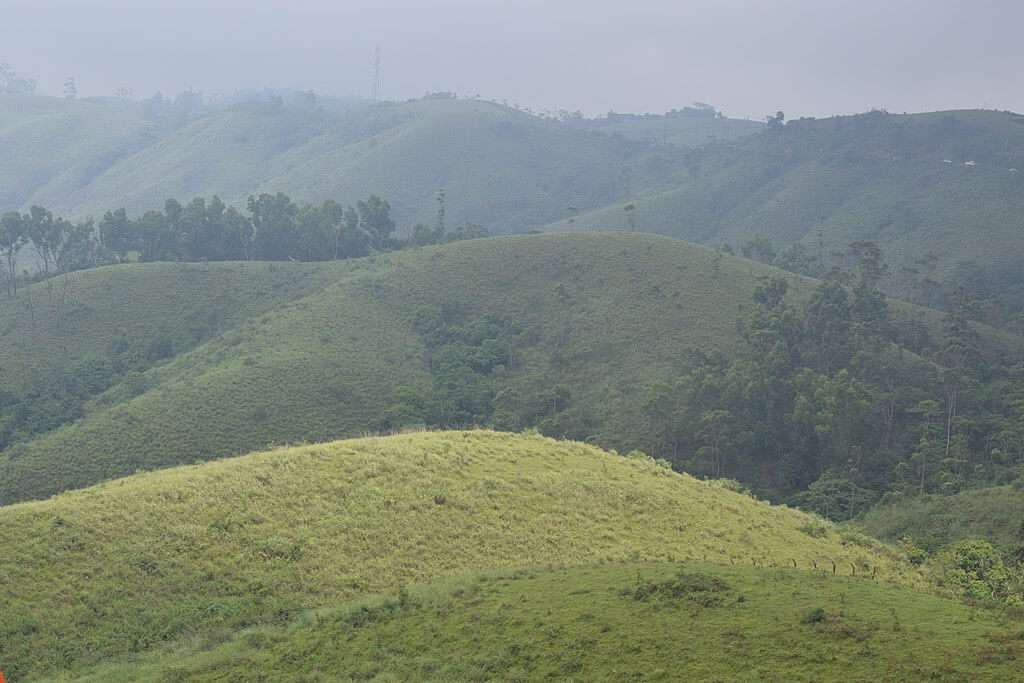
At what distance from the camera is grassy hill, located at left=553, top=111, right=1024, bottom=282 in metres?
143

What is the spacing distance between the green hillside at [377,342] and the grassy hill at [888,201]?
63022mm

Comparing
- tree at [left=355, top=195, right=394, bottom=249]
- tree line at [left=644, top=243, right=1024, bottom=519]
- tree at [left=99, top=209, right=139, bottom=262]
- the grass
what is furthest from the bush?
tree at [left=99, top=209, right=139, bottom=262]

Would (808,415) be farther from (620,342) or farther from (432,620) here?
(432,620)

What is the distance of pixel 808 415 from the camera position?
67.9 m

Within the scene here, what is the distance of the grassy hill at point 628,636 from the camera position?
17203mm

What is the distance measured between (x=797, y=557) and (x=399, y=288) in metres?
70.5

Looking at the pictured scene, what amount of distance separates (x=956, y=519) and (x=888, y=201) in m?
132

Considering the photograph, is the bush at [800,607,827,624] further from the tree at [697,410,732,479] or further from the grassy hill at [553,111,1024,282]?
the grassy hill at [553,111,1024,282]

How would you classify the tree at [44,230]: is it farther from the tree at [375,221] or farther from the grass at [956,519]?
the grass at [956,519]

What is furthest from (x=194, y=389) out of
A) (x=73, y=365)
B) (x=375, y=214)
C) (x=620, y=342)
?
(x=375, y=214)

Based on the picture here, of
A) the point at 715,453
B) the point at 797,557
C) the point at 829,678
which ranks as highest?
the point at 829,678

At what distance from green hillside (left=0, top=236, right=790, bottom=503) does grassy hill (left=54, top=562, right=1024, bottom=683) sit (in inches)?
1690

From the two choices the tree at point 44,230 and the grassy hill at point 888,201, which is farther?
the grassy hill at point 888,201

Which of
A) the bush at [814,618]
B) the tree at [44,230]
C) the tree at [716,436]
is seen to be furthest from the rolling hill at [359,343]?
the bush at [814,618]
